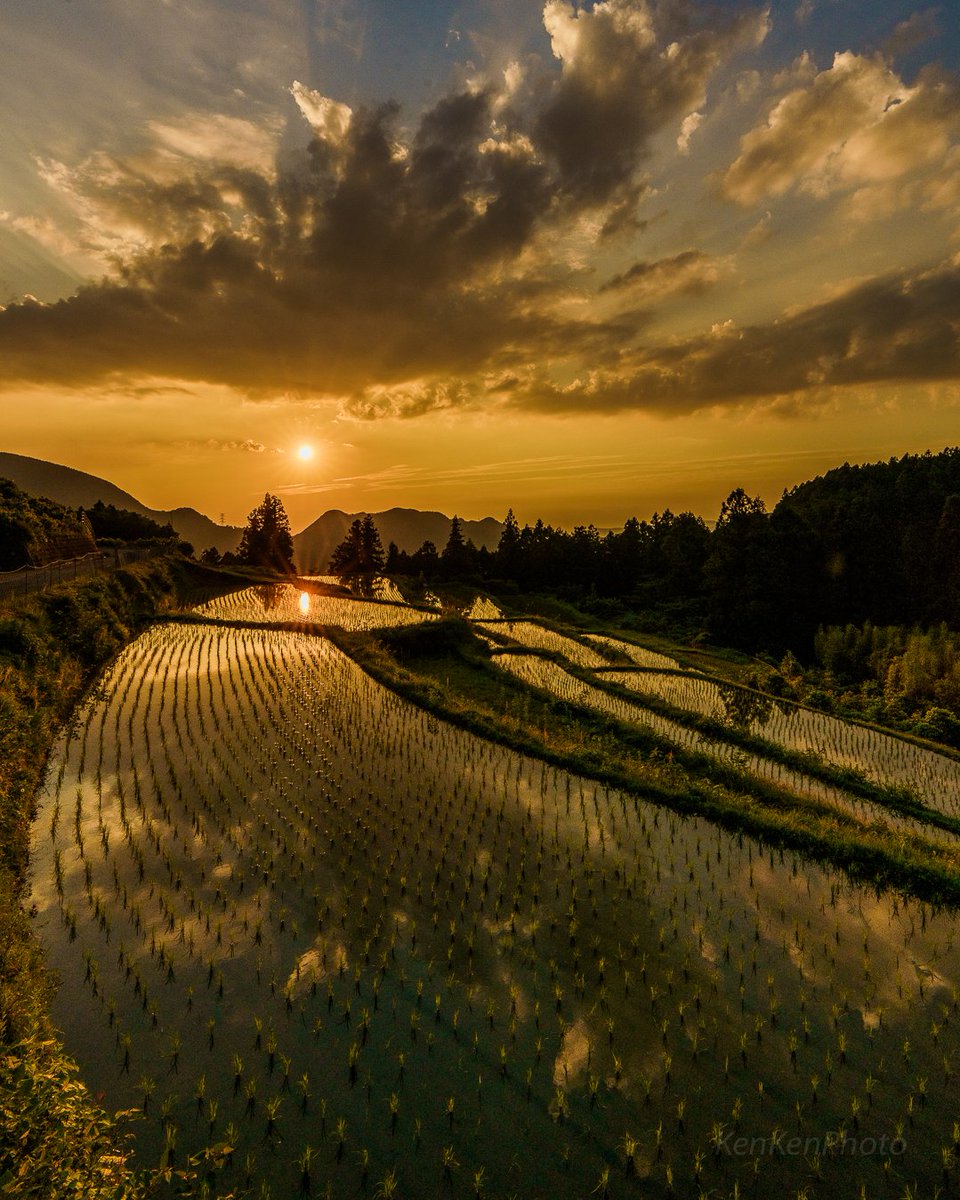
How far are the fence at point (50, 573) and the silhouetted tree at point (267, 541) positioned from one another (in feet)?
103

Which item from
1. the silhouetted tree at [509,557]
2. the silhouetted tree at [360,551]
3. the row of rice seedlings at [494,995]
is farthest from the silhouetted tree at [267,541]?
the row of rice seedlings at [494,995]

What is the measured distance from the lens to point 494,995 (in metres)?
6.38

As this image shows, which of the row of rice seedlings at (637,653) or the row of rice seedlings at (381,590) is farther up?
the row of rice seedlings at (381,590)

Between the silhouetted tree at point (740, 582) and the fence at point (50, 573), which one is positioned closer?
the fence at point (50, 573)

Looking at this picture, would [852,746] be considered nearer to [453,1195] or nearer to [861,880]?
[861,880]

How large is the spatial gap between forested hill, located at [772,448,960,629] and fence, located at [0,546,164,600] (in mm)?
49842

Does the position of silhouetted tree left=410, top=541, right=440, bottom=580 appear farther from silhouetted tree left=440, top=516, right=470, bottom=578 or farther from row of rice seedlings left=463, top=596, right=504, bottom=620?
row of rice seedlings left=463, top=596, right=504, bottom=620

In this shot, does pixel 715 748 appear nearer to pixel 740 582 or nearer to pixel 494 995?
pixel 494 995

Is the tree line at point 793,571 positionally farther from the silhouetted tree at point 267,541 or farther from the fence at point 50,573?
the fence at point 50,573

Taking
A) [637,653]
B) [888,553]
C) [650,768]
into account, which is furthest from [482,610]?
[888,553]

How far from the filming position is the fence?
73.3 feet

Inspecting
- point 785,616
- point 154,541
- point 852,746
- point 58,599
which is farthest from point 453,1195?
point 154,541

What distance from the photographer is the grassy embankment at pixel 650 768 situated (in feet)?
32.7

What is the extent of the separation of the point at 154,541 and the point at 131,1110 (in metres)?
63.5
